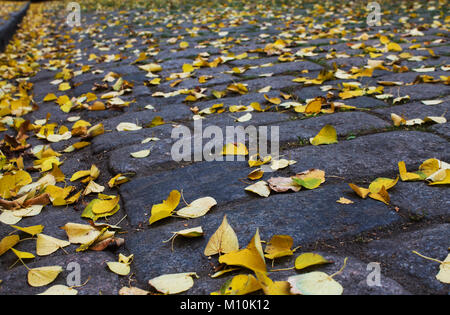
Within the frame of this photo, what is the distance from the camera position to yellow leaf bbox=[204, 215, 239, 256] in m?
1.07

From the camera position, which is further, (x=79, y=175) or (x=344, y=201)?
(x=79, y=175)

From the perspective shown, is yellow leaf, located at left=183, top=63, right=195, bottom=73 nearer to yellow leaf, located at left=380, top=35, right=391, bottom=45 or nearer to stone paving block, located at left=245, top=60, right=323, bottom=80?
stone paving block, located at left=245, top=60, right=323, bottom=80

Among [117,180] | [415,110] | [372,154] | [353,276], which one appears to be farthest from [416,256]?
[415,110]

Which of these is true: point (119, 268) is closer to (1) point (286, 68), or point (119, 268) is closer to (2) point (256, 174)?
(2) point (256, 174)

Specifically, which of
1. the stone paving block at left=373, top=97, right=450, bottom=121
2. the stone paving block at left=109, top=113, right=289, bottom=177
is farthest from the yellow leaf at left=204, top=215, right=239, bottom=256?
the stone paving block at left=373, top=97, right=450, bottom=121

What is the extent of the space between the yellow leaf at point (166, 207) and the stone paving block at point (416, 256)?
0.61 meters

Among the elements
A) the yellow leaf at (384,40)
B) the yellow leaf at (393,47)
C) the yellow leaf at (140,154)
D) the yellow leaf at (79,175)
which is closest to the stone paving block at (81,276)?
the yellow leaf at (79,175)

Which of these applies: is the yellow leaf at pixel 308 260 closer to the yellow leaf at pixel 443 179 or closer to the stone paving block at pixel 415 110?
the yellow leaf at pixel 443 179

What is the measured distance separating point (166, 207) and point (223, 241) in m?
0.30

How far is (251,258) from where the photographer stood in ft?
3.20

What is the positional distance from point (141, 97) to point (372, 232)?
1.85 m

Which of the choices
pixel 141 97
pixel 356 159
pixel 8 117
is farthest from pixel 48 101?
pixel 356 159

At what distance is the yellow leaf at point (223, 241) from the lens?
3.51ft
